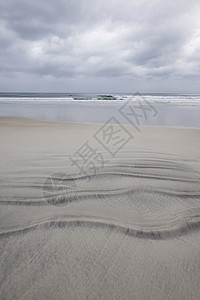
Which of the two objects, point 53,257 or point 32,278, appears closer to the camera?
point 32,278

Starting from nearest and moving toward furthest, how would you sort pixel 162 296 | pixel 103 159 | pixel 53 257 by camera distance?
pixel 162 296 → pixel 53 257 → pixel 103 159

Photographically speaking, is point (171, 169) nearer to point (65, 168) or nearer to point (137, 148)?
point (137, 148)

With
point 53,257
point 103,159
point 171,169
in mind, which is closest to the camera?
point 53,257

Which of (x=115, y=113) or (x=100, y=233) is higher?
(x=115, y=113)

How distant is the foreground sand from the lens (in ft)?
2.60

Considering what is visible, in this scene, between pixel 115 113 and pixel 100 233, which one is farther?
pixel 115 113

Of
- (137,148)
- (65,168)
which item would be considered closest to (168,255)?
(65,168)

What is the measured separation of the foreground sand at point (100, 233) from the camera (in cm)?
79

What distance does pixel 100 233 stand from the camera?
1072 mm

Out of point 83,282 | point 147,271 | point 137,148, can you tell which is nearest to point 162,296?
point 147,271

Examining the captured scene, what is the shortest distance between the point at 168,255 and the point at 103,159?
1442 mm

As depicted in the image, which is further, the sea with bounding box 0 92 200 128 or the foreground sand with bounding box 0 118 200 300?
the sea with bounding box 0 92 200 128

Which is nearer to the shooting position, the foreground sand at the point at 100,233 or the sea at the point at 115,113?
the foreground sand at the point at 100,233

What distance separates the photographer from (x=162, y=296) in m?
0.75
